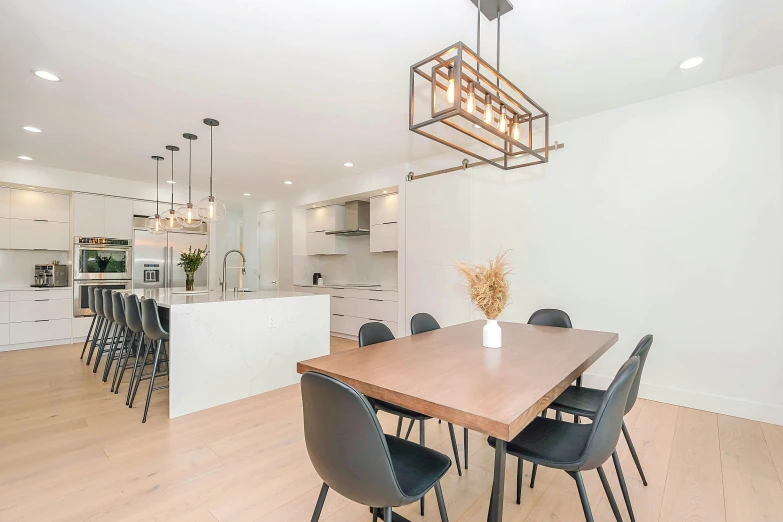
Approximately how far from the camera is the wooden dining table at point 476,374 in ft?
3.76

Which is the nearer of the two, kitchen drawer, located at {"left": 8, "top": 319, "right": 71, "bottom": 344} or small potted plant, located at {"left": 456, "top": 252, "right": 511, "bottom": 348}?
small potted plant, located at {"left": 456, "top": 252, "right": 511, "bottom": 348}

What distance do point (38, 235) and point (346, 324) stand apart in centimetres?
467

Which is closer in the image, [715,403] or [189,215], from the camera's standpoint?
[715,403]

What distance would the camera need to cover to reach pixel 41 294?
5.28 meters

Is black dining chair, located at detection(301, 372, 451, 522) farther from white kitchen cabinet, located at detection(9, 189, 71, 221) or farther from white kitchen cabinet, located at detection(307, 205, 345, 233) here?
white kitchen cabinet, located at detection(9, 189, 71, 221)

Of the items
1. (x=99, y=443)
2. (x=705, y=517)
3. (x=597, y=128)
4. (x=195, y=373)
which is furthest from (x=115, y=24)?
(x=705, y=517)

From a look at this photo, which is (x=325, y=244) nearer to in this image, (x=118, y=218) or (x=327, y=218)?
(x=327, y=218)

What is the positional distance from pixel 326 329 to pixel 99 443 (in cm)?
203

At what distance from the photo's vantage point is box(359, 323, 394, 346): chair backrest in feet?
7.20

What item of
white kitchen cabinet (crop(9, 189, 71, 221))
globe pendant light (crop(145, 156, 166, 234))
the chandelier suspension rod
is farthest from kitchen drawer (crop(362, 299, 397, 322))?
white kitchen cabinet (crop(9, 189, 71, 221))

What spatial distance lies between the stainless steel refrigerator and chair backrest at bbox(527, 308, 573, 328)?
5985 mm

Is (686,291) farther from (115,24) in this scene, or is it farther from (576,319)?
(115,24)

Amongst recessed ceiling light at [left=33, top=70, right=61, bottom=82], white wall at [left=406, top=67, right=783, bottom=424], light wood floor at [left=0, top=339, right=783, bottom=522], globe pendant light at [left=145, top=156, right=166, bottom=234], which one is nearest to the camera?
Result: light wood floor at [left=0, top=339, right=783, bottom=522]

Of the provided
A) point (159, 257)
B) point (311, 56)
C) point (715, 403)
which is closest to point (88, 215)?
point (159, 257)
